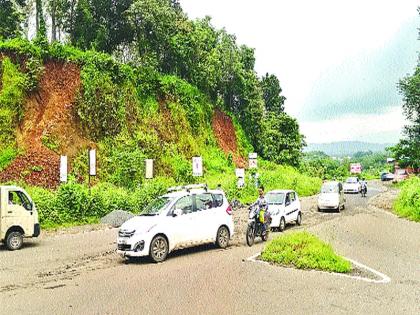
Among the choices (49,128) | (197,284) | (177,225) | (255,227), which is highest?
(49,128)

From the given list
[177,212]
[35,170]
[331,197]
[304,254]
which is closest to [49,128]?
[35,170]

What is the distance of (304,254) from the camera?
1201 cm

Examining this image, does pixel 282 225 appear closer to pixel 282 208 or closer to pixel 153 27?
pixel 282 208

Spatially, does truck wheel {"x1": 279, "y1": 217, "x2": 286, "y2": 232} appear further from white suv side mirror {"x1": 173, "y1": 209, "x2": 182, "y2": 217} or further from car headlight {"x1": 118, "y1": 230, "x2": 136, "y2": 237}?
car headlight {"x1": 118, "y1": 230, "x2": 136, "y2": 237}

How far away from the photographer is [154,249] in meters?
13.0

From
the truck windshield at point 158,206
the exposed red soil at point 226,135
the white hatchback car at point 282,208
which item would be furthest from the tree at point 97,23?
the truck windshield at point 158,206

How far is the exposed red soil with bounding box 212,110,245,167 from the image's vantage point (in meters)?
57.2

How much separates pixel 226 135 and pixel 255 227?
43.5m

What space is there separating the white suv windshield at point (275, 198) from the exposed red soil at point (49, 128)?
16.4m

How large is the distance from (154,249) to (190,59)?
41542 mm

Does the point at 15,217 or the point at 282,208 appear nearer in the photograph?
the point at 15,217

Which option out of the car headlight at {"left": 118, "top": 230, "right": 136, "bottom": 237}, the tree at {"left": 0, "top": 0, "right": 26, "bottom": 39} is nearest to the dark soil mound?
the tree at {"left": 0, "top": 0, "right": 26, "bottom": 39}

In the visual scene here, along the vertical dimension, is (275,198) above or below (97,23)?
below

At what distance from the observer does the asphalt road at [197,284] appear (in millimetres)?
8500
